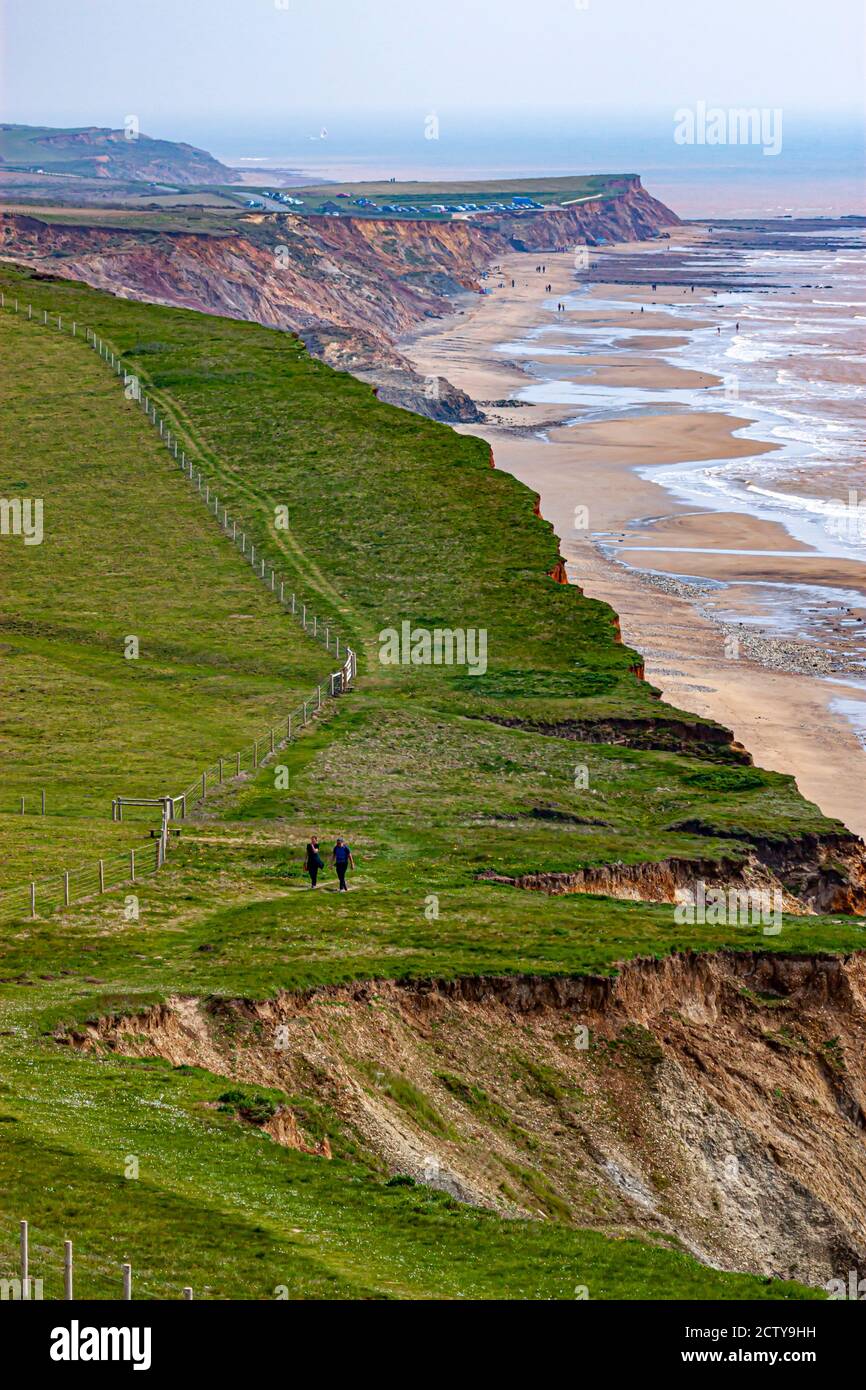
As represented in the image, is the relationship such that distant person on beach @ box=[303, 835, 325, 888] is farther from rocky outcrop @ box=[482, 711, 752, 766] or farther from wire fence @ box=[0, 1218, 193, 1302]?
rocky outcrop @ box=[482, 711, 752, 766]

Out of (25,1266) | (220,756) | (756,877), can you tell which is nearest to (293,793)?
(220,756)

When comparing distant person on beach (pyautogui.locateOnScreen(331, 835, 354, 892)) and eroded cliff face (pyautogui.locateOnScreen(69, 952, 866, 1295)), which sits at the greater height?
distant person on beach (pyautogui.locateOnScreen(331, 835, 354, 892))

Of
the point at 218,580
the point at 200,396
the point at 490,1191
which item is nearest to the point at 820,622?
the point at 218,580

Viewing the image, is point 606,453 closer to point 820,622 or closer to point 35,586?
point 820,622

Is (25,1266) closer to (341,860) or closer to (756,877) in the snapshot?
(341,860)

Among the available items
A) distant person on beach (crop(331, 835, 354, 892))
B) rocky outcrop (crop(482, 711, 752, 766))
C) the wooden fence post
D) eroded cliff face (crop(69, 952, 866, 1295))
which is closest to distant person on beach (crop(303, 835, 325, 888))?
distant person on beach (crop(331, 835, 354, 892))

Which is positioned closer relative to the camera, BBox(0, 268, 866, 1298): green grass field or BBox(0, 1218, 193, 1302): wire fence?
BBox(0, 1218, 193, 1302): wire fence
